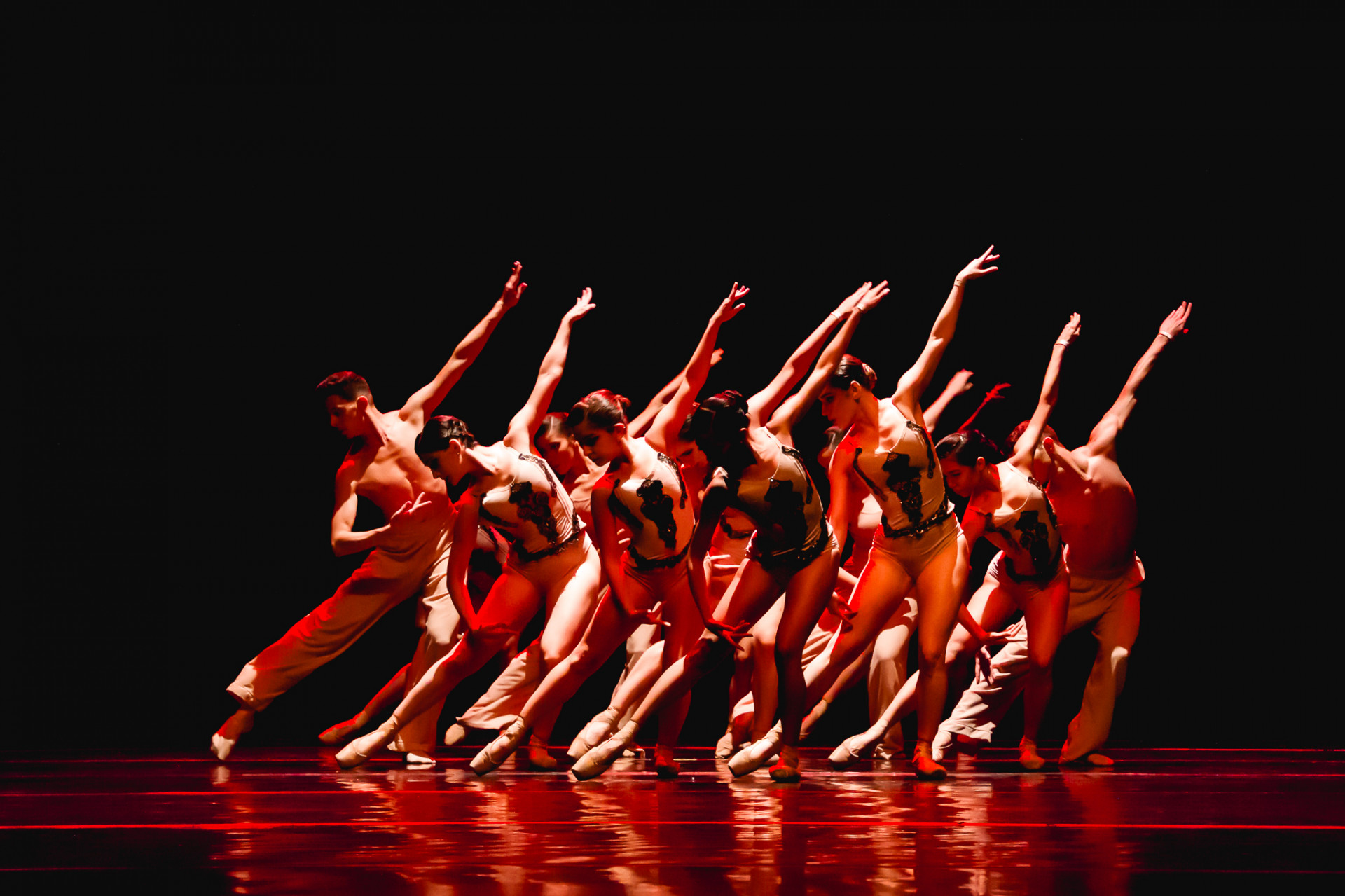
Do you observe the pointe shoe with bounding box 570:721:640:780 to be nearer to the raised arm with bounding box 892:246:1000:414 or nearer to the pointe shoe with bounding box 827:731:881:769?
the pointe shoe with bounding box 827:731:881:769

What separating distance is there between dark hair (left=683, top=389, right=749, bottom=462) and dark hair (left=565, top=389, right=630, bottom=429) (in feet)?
1.38

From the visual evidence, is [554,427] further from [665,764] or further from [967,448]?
[967,448]

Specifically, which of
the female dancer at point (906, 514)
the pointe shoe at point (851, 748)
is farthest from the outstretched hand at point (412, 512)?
the pointe shoe at point (851, 748)

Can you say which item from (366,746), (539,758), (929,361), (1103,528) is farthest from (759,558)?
(1103,528)

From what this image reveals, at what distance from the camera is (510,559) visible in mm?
6156

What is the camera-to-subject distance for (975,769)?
6043mm

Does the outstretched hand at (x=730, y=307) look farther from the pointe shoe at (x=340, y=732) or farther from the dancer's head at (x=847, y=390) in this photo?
the pointe shoe at (x=340, y=732)

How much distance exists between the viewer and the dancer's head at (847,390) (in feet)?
18.7

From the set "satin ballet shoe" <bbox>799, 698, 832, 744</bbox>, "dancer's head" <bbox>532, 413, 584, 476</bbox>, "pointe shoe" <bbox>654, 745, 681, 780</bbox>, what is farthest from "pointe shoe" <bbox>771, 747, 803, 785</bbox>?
"dancer's head" <bbox>532, 413, 584, 476</bbox>

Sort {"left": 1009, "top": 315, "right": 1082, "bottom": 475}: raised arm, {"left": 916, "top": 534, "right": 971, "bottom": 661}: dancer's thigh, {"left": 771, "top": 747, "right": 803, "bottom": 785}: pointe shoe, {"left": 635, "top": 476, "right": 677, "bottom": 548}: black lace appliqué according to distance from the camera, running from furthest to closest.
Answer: {"left": 1009, "top": 315, "right": 1082, "bottom": 475}: raised arm
{"left": 916, "top": 534, "right": 971, "bottom": 661}: dancer's thigh
{"left": 635, "top": 476, "right": 677, "bottom": 548}: black lace appliqué
{"left": 771, "top": 747, "right": 803, "bottom": 785}: pointe shoe

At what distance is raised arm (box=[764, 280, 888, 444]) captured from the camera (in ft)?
18.8

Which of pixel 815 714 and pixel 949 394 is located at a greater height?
pixel 949 394

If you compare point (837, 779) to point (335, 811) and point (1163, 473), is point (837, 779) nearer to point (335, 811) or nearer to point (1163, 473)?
point (335, 811)

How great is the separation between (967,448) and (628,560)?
142cm
